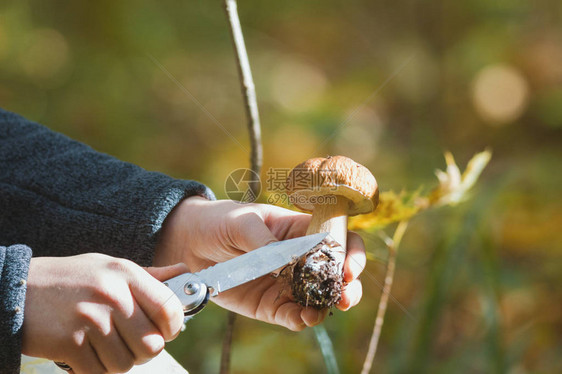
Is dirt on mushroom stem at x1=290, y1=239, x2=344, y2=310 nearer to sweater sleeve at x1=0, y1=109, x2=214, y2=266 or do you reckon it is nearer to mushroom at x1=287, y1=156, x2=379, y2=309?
mushroom at x1=287, y1=156, x2=379, y2=309

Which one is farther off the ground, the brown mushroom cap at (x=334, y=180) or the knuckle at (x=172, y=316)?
the brown mushroom cap at (x=334, y=180)

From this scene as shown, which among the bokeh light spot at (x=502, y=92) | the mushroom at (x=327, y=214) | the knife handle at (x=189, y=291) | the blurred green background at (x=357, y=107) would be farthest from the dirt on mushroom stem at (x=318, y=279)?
the bokeh light spot at (x=502, y=92)

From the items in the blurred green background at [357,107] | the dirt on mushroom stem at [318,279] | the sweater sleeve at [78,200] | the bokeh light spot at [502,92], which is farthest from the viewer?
the bokeh light spot at [502,92]

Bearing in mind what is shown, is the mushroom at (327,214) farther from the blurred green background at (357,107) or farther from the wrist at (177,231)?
the blurred green background at (357,107)

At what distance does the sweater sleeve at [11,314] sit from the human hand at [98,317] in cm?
1

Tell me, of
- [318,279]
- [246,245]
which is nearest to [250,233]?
[246,245]

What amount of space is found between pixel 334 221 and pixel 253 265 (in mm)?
160

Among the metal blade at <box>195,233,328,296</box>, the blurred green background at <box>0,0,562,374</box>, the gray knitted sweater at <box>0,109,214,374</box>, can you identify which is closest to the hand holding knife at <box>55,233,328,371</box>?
the metal blade at <box>195,233,328,296</box>

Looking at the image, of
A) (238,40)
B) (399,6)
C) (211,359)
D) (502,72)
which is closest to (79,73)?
(211,359)

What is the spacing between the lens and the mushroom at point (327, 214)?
2.14 ft

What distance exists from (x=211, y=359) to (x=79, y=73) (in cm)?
136

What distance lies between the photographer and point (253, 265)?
60 cm

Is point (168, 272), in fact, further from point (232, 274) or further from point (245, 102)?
point (245, 102)

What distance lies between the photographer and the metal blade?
60 cm
